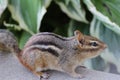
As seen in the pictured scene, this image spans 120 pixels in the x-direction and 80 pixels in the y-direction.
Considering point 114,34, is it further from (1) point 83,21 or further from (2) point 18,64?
(2) point 18,64

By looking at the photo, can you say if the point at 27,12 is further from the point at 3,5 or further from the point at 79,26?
the point at 79,26

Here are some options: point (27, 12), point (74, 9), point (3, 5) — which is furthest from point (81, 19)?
point (3, 5)

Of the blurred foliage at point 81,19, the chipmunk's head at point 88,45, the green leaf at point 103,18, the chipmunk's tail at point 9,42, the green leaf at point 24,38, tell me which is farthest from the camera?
the green leaf at point 24,38

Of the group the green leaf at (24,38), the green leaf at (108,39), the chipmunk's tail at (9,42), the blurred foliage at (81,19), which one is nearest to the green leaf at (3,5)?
the blurred foliage at (81,19)

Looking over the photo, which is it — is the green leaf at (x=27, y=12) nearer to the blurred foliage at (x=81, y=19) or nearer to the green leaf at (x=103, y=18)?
the blurred foliage at (x=81, y=19)

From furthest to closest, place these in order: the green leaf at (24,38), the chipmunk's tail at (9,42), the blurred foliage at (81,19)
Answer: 1. the green leaf at (24,38)
2. the blurred foliage at (81,19)
3. the chipmunk's tail at (9,42)

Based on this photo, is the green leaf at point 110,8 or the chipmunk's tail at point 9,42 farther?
the green leaf at point 110,8

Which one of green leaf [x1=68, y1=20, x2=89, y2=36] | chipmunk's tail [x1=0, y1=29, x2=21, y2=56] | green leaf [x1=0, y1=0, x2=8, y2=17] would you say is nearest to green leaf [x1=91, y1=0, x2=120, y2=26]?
green leaf [x1=68, y1=20, x2=89, y2=36]
